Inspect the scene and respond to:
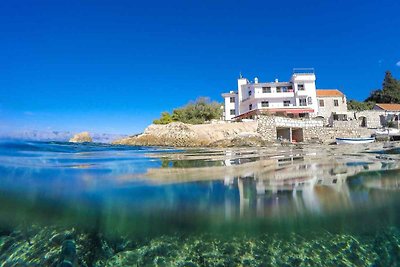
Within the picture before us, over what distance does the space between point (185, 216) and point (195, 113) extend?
38420mm

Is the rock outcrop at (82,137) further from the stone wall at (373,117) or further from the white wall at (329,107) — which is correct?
the stone wall at (373,117)

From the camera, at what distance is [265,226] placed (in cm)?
595

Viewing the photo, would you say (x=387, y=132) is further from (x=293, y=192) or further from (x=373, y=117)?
(x=293, y=192)

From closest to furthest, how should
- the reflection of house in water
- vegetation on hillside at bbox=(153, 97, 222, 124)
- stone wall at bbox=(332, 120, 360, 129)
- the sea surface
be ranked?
1. the sea surface
2. the reflection of house in water
3. stone wall at bbox=(332, 120, 360, 129)
4. vegetation on hillside at bbox=(153, 97, 222, 124)

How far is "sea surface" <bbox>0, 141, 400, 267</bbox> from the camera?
4453 mm

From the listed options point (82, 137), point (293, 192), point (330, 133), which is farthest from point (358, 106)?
point (293, 192)

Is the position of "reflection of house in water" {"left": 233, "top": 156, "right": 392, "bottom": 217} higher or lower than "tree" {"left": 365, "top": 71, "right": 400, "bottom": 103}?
lower

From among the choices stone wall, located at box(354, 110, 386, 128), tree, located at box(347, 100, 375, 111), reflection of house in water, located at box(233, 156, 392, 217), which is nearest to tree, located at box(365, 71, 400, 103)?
tree, located at box(347, 100, 375, 111)

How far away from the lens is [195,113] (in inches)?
1726

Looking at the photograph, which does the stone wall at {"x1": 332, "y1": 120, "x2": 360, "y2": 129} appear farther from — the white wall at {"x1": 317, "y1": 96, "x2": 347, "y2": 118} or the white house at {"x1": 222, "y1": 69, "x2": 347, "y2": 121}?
the white wall at {"x1": 317, "y1": 96, "x2": 347, "y2": 118}

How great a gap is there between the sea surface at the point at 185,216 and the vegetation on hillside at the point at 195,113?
114 feet

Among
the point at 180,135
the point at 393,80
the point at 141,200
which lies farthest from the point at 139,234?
the point at 393,80

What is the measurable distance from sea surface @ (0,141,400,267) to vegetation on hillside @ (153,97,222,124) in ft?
114

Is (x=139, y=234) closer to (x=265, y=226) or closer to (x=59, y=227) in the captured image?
(x=59, y=227)
